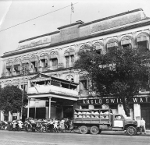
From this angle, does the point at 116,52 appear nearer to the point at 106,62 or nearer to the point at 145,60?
the point at 106,62

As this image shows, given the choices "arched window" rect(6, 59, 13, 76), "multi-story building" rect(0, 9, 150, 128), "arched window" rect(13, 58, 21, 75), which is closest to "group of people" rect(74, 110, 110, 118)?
"multi-story building" rect(0, 9, 150, 128)

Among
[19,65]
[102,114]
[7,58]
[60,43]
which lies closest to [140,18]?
[60,43]

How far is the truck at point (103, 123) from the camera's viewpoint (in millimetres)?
18453

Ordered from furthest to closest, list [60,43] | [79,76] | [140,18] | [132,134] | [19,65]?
[19,65] < [60,43] < [79,76] < [140,18] < [132,134]

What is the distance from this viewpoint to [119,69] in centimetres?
1984

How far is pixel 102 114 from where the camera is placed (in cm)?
1938

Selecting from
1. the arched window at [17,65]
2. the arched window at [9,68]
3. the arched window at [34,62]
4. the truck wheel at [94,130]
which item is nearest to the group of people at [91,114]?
the truck wheel at [94,130]

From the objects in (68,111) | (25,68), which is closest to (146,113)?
(68,111)

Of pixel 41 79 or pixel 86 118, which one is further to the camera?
pixel 41 79

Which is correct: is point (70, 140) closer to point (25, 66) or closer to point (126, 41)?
point (126, 41)

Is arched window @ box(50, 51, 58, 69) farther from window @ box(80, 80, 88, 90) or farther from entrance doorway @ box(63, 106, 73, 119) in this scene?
entrance doorway @ box(63, 106, 73, 119)

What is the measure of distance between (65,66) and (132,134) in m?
16.3

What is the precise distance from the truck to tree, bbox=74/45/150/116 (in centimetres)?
245

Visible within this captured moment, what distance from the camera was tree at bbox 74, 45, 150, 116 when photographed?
19578 millimetres
